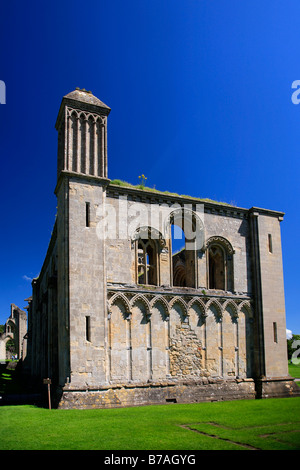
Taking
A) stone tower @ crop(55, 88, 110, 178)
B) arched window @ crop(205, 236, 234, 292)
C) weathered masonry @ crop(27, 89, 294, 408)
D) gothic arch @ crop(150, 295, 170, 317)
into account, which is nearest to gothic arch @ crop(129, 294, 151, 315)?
weathered masonry @ crop(27, 89, 294, 408)

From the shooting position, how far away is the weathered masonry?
647 inches

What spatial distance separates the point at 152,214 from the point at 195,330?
556 cm

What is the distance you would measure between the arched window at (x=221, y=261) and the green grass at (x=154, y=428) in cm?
641

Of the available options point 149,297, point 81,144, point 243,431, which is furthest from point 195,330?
point 81,144

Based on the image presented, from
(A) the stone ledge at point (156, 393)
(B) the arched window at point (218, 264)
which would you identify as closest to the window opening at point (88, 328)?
(A) the stone ledge at point (156, 393)

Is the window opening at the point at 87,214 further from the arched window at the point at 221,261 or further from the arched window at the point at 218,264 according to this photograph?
the arched window at the point at 218,264

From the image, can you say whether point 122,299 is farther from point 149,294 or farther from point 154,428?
point 154,428

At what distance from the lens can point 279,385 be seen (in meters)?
20.4

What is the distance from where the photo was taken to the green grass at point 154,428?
9.33 m

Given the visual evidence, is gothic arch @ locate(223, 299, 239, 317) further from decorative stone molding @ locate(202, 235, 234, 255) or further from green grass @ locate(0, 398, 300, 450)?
green grass @ locate(0, 398, 300, 450)

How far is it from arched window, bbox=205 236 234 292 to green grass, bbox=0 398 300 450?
6.41m

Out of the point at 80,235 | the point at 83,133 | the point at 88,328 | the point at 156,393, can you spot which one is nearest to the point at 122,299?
the point at 88,328
